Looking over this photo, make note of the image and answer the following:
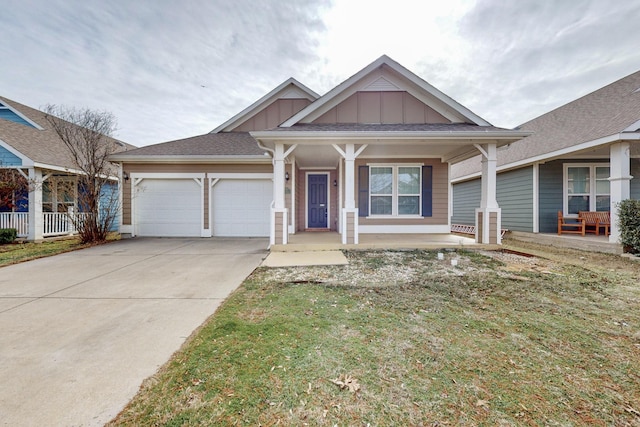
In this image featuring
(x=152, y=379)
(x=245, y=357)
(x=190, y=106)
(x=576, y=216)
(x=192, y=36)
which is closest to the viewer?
(x=152, y=379)

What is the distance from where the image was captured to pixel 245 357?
2.09m

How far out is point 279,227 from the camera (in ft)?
22.5

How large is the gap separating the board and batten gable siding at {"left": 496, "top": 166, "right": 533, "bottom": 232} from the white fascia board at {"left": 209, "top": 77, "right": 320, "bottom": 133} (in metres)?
8.43

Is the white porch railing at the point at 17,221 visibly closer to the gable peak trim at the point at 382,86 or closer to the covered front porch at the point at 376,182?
the covered front porch at the point at 376,182

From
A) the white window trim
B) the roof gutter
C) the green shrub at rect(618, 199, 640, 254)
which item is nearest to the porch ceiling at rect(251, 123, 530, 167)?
the white window trim

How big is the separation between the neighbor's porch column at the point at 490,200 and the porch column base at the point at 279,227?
525 centimetres

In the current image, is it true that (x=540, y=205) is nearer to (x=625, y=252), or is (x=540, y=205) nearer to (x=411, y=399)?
(x=625, y=252)

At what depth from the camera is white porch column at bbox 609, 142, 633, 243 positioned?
6551 mm

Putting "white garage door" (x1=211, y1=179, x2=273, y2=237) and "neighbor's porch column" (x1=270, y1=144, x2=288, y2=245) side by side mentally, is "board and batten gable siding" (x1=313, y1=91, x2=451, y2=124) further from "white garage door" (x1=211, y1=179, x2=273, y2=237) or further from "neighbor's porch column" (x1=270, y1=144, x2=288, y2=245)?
"white garage door" (x1=211, y1=179, x2=273, y2=237)

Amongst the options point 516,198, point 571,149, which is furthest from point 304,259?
point 516,198

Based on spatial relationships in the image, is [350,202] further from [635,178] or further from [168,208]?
[635,178]

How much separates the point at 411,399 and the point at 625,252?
8.36 metres

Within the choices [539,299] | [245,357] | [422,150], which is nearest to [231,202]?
[422,150]

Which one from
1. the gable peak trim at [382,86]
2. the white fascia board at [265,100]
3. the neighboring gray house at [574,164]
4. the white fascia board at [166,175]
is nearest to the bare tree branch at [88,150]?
the white fascia board at [166,175]
